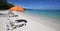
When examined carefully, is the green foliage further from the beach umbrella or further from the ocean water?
the ocean water

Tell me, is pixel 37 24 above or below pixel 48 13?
below

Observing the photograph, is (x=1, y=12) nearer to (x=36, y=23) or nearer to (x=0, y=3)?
(x=0, y=3)

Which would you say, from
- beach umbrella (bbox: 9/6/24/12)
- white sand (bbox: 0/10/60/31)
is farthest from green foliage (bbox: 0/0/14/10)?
white sand (bbox: 0/10/60/31)

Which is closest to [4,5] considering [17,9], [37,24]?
[17,9]

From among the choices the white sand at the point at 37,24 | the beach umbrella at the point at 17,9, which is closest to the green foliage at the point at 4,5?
the beach umbrella at the point at 17,9

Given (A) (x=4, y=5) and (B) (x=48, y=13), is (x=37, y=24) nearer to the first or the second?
(B) (x=48, y=13)

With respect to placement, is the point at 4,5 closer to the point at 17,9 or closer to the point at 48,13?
the point at 17,9

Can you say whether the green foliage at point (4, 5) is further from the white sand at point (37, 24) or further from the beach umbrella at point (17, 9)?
the white sand at point (37, 24)

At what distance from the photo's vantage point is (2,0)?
2.08 metres

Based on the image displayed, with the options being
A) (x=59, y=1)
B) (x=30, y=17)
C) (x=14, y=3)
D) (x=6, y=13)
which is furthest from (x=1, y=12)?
(x=59, y=1)

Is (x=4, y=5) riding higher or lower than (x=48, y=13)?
higher

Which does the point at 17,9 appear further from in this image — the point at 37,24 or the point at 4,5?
the point at 37,24

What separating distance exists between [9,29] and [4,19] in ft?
0.48

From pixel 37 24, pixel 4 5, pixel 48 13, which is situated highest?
pixel 4 5
